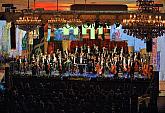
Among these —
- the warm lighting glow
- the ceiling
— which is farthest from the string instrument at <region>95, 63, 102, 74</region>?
the warm lighting glow

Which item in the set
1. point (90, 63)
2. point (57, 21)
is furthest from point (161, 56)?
point (57, 21)

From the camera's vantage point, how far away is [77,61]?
770 inches

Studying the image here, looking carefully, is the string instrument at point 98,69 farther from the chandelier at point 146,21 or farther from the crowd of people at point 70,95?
the chandelier at point 146,21

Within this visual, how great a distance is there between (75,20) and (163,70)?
4.35 meters

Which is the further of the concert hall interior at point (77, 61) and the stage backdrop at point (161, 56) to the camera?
the stage backdrop at point (161, 56)

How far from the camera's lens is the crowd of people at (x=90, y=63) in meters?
19.0

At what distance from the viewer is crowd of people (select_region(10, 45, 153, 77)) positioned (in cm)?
1897

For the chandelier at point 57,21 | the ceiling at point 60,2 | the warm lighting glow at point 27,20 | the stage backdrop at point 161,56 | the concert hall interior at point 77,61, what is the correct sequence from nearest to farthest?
the warm lighting glow at point 27,20 → the concert hall interior at point 77,61 → the chandelier at point 57,21 → the ceiling at point 60,2 → the stage backdrop at point 161,56

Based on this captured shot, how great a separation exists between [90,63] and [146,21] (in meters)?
8.28

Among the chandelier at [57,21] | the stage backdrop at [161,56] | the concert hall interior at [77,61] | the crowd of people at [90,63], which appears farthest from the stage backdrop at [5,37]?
the stage backdrop at [161,56]

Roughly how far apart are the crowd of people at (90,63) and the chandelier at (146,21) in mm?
6762

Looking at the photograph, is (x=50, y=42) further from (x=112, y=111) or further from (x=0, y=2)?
(x=112, y=111)

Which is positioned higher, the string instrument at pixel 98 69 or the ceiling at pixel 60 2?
the ceiling at pixel 60 2

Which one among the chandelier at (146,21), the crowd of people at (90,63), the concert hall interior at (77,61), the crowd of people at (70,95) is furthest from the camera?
the crowd of people at (90,63)
